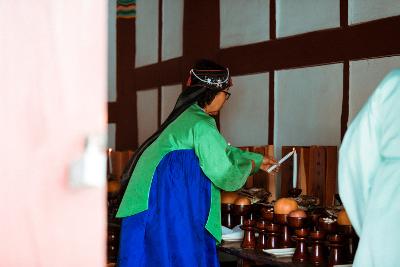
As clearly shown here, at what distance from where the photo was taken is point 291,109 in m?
4.64

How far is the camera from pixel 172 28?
6.33 metres

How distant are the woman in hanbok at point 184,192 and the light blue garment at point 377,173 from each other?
1182 millimetres

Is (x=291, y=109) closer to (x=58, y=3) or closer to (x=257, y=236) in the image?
(x=257, y=236)

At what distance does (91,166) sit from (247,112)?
424 centimetres

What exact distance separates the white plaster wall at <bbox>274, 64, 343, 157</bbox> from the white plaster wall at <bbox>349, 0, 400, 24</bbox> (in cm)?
33

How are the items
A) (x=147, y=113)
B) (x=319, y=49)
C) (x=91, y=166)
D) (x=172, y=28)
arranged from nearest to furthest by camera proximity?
(x=91, y=166), (x=319, y=49), (x=172, y=28), (x=147, y=113)

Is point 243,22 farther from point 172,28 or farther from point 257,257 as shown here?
point 257,257

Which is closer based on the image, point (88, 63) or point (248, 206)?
point (88, 63)

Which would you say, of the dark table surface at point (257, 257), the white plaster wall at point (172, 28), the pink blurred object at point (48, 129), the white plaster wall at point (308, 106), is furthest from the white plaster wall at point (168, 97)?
the pink blurred object at point (48, 129)

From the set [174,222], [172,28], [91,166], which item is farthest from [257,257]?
[172,28]

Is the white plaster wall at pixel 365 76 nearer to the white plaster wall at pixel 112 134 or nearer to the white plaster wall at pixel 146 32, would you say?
the white plaster wall at pixel 146 32

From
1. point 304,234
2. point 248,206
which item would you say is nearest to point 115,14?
point 248,206

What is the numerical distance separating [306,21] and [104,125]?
147 inches

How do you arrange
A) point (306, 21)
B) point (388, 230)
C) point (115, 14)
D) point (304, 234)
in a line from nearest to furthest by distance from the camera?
point (388, 230) → point (304, 234) → point (306, 21) → point (115, 14)
